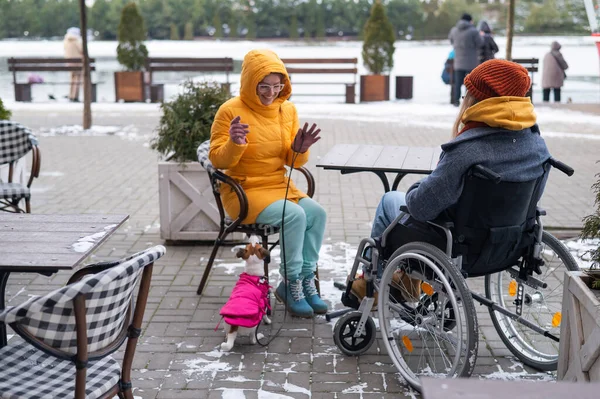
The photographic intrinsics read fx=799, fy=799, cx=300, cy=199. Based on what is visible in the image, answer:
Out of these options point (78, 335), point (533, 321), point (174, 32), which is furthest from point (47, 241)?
point (174, 32)

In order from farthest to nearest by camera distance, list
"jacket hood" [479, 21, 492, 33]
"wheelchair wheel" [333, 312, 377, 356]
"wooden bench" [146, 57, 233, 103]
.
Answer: "wooden bench" [146, 57, 233, 103] → "jacket hood" [479, 21, 492, 33] → "wheelchair wheel" [333, 312, 377, 356]

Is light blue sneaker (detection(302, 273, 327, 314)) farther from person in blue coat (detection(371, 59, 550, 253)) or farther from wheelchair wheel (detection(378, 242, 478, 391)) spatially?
person in blue coat (detection(371, 59, 550, 253))

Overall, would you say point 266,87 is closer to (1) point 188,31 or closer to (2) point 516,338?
(2) point 516,338

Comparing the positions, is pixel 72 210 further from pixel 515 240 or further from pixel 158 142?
pixel 515 240

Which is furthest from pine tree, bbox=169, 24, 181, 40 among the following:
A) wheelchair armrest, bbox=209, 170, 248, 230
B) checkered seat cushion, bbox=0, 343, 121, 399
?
checkered seat cushion, bbox=0, 343, 121, 399

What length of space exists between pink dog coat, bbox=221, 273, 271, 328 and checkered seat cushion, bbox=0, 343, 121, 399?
1.05 meters

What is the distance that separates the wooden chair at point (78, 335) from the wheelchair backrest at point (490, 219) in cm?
129

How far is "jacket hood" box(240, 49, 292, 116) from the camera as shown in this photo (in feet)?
13.8

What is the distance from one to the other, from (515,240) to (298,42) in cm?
2360

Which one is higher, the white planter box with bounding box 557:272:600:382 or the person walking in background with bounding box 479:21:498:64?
the person walking in background with bounding box 479:21:498:64

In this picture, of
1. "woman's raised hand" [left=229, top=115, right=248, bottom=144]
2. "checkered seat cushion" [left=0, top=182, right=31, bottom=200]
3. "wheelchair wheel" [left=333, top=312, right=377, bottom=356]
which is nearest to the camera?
"wheelchair wheel" [left=333, top=312, right=377, bottom=356]

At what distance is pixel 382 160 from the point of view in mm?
4473

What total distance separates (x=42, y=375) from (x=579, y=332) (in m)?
1.89

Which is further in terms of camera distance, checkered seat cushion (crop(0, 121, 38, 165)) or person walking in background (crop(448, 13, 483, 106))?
person walking in background (crop(448, 13, 483, 106))
